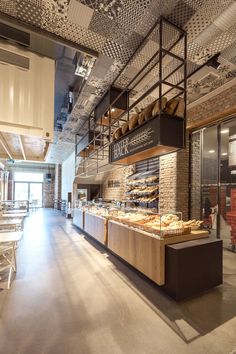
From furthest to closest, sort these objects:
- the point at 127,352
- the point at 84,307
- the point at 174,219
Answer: the point at 174,219, the point at 84,307, the point at 127,352

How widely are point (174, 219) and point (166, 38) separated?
109 inches

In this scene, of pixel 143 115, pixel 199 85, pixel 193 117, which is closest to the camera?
pixel 143 115

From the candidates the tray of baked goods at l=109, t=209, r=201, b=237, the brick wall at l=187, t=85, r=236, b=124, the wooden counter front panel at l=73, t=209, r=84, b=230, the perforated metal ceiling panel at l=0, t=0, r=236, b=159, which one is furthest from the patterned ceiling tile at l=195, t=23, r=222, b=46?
the wooden counter front panel at l=73, t=209, r=84, b=230

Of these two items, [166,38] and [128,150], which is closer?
[166,38]

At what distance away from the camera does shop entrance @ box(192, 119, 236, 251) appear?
16.3 feet

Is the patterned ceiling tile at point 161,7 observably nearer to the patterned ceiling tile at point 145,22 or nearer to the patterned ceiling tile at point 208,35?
the patterned ceiling tile at point 145,22

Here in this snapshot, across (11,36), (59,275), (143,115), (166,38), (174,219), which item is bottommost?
(59,275)

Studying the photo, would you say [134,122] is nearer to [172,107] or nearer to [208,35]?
[172,107]

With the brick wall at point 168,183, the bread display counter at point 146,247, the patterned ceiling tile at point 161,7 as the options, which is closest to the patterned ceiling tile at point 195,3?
the patterned ceiling tile at point 161,7

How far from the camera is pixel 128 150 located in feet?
11.0


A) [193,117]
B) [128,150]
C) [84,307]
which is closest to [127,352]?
[84,307]

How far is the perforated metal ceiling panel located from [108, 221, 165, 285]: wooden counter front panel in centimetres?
295

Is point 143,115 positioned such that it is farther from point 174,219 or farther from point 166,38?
point 174,219

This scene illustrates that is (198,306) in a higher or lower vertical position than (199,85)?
lower
